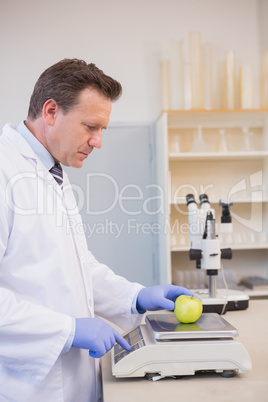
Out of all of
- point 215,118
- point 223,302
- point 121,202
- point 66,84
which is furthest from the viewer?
point 121,202

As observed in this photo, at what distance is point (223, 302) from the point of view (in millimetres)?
1848

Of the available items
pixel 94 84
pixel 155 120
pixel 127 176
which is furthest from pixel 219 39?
pixel 94 84

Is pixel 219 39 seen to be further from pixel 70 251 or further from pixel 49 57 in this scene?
pixel 70 251

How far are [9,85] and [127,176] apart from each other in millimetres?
1130

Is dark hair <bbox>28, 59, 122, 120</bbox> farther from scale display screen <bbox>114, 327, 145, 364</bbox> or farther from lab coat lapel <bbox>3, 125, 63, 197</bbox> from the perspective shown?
scale display screen <bbox>114, 327, 145, 364</bbox>

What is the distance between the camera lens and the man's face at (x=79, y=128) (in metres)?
1.33

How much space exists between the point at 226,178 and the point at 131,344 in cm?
245

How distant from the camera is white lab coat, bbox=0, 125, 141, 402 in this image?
1.12m

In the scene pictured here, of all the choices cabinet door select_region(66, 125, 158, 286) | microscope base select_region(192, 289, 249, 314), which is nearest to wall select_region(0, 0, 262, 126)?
cabinet door select_region(66, 125, 158, 286)

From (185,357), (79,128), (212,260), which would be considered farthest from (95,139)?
(212,260)

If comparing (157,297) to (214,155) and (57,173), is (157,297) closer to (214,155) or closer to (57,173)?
(57,173)

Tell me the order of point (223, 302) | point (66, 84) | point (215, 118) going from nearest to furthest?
→ point (66, 84), point (223, 302), point (215, 118)

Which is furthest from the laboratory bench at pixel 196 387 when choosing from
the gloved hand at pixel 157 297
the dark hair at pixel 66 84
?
the dark hair at pixel 66 84

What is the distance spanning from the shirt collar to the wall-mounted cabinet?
1.95m
